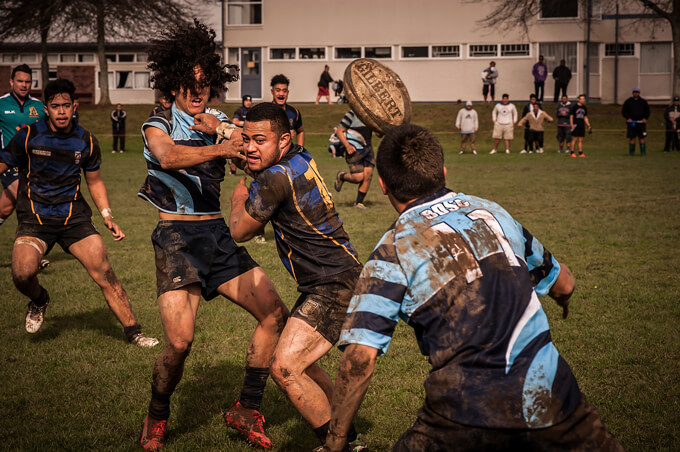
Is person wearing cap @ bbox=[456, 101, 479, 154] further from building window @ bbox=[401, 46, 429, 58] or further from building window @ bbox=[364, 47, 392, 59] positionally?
building window @ bbox=[364, 47, 392, 59]

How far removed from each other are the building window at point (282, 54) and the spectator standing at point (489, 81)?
37.4ft

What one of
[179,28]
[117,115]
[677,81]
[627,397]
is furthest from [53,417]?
[677,81]

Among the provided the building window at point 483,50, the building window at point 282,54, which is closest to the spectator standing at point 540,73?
the building window at point 483,50

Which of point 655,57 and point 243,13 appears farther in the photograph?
point 243,13

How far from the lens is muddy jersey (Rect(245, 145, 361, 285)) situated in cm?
389

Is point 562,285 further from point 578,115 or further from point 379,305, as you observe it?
point 578,115

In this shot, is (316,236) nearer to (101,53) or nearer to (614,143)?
(614,143)

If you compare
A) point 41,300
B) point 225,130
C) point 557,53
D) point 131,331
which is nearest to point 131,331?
point 131,331

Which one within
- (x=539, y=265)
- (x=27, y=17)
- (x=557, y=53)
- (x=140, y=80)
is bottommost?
(x=539, y=265)

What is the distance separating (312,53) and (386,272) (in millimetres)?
40566

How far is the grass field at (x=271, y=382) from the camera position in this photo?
4.59m

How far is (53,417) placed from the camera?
482cm

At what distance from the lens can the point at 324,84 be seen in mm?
39656

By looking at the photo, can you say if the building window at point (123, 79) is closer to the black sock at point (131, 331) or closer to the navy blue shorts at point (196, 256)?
the black sock at point (131, 331)
